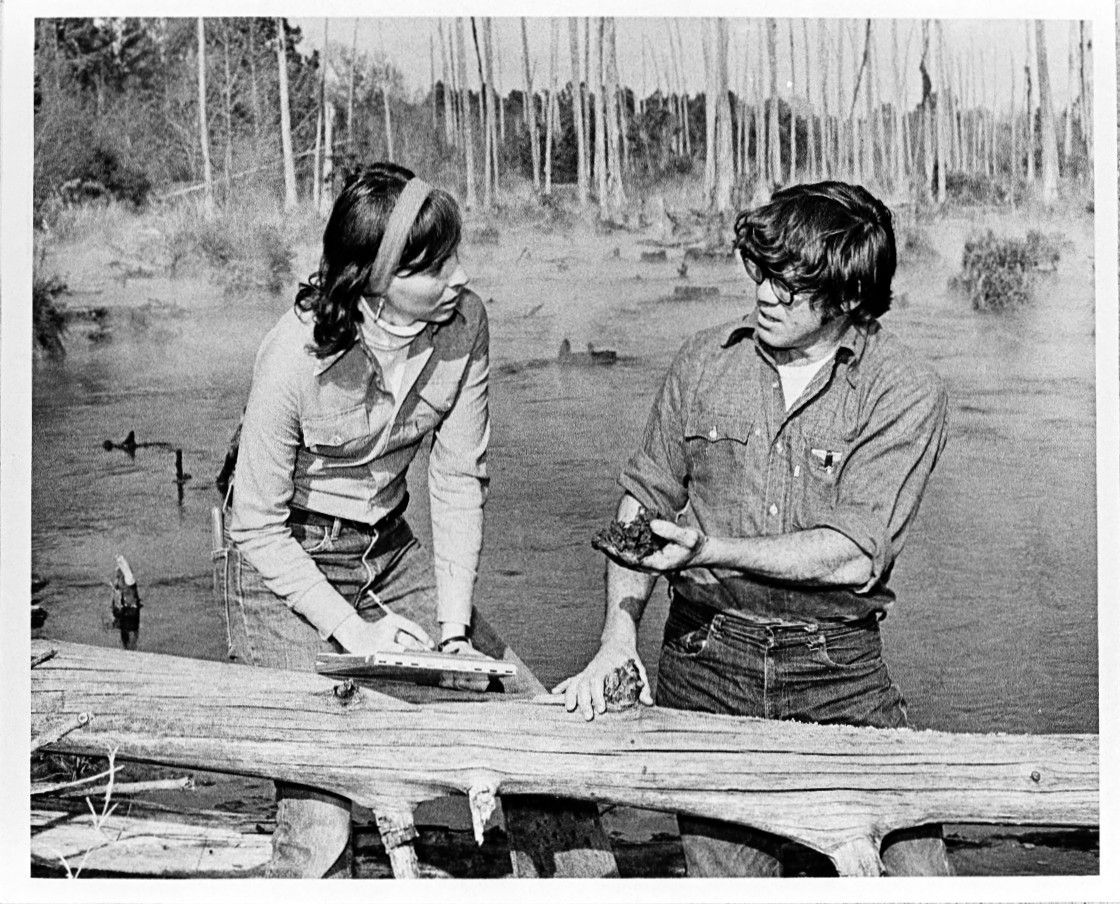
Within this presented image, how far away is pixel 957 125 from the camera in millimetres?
4297

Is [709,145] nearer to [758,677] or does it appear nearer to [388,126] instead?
[388,126]

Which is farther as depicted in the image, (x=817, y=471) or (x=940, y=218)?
(x=940, y=218)

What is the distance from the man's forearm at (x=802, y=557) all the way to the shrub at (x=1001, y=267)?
3.66ft

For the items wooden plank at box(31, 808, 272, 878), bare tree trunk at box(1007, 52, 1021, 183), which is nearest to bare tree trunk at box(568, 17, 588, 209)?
bare tree trunk at box(1007, 52, 1021, 183)

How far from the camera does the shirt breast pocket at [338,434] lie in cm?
Result: 364

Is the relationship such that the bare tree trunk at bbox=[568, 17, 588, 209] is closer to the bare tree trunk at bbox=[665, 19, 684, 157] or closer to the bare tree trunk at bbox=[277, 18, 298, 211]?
the bare tree trunk at bbox=[665, 19, 684, 157]

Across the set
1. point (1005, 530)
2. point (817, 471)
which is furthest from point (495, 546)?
point (1005, 530)

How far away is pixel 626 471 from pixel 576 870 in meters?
1.01

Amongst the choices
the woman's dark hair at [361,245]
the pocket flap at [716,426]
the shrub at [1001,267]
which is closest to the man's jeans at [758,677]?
the pocket flap at [716,426]

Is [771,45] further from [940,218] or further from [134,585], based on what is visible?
[134,585]

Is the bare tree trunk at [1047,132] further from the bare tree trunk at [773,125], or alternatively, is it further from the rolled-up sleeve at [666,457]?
the rolled-up sleeve at [666,457]

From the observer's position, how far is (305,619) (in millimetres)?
3748

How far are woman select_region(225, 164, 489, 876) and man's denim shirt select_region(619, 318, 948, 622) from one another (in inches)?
19.0

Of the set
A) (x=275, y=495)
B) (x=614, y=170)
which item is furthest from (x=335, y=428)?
(x=614, y=170)
